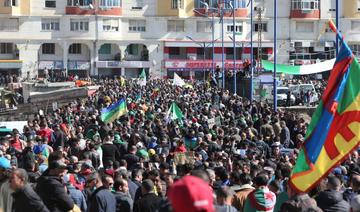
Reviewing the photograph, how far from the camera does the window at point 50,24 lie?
77.5m

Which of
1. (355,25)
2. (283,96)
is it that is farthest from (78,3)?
(283,96)

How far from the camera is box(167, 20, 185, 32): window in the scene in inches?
3162

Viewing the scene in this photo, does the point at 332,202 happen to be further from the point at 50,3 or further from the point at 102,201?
the point at 50,3

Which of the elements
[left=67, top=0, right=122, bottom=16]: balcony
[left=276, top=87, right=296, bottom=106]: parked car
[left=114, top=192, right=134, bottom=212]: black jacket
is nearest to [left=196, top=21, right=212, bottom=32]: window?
[left=67, top=0, right=122, bottom=16]: balcony

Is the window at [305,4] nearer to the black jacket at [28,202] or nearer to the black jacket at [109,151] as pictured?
the black jacket at [109,151]

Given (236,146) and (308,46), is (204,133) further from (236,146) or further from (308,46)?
(308,46)

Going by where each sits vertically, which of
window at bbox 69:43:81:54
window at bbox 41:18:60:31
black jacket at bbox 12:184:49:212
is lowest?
window at bbox 69:43:81:54

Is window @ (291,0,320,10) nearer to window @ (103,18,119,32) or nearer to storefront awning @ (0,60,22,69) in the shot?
window @ (103,18,119,32)

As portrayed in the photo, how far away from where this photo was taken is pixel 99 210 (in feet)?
34.6

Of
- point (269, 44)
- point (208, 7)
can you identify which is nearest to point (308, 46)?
point (269, 44)

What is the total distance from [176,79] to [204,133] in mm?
30031

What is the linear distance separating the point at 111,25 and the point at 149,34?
328 centimetres

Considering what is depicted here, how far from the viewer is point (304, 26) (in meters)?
81.4

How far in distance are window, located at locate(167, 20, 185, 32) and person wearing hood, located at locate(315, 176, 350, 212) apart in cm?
7049
